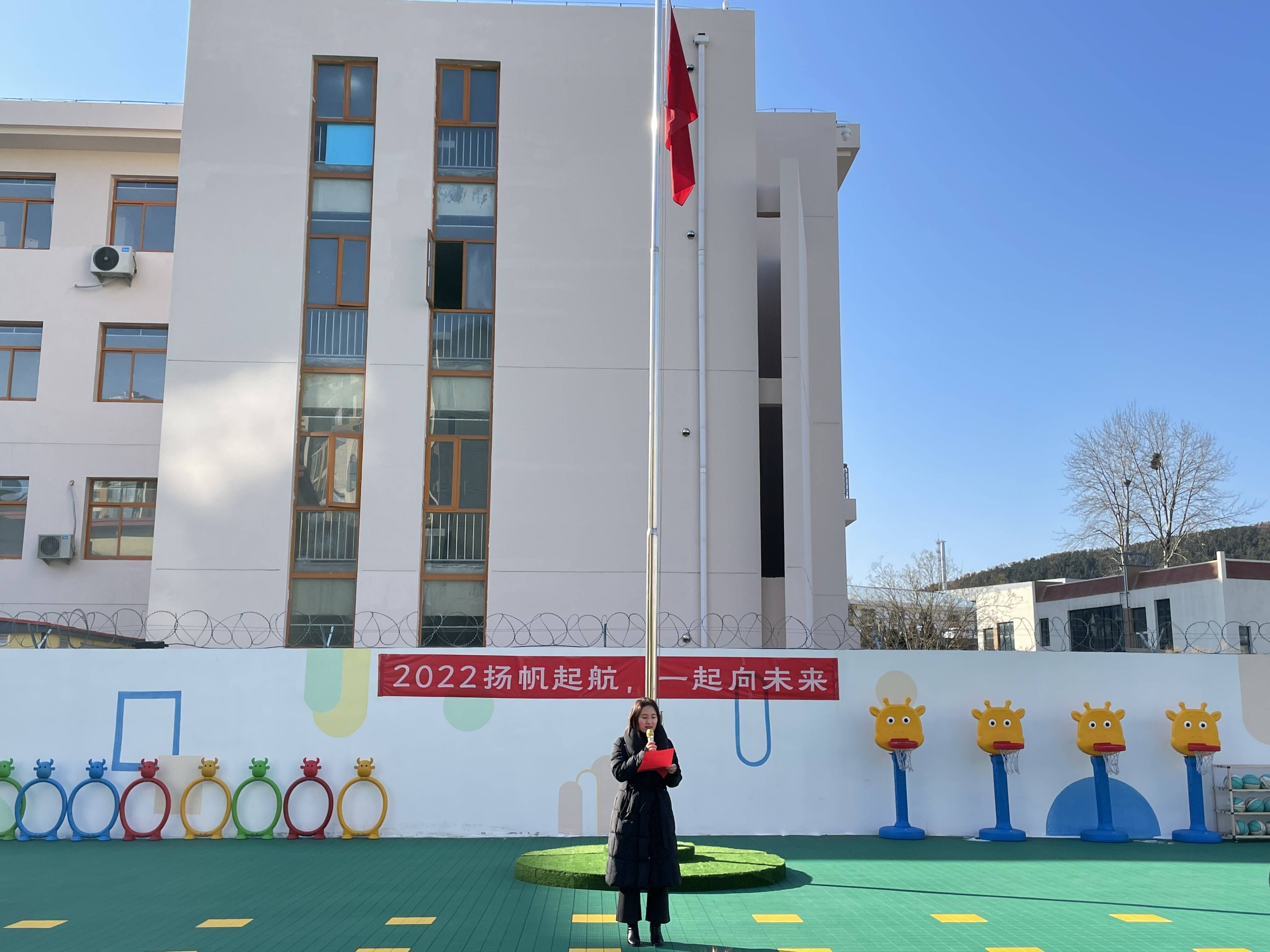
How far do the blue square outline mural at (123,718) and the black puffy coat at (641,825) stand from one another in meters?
6.04

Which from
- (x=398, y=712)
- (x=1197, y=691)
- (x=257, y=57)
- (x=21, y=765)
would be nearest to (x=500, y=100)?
(x=257, y=57)

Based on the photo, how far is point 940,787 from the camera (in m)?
11.2

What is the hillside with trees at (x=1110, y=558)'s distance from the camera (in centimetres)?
3672

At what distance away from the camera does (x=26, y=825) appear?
35.6 feet

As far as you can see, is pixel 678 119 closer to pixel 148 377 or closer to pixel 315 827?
pixel 315 827

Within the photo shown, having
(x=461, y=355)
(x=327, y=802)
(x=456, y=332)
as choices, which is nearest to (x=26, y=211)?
(x=456, y=332)

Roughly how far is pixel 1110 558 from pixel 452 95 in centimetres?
2865

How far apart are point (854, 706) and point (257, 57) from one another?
12.2 m

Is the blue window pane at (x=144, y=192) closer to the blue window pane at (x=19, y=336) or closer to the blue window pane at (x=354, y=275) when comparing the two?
the blue window pane at (x=19, y=336)

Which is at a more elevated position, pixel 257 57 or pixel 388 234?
pixel 257 57

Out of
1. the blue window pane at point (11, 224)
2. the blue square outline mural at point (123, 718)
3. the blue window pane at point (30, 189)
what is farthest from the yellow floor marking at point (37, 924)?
the blue window pane at point (30, 189)

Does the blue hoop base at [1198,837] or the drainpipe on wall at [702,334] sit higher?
the drainpipe on wall at [702,334]

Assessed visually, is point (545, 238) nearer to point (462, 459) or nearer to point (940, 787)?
point (462, 459)

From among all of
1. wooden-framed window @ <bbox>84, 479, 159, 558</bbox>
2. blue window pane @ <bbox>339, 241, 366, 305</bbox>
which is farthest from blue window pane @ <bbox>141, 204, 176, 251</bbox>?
blue window pane @ <bbox>339, 241, 366, 305</bbox>
